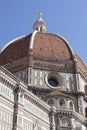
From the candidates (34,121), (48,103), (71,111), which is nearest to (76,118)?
(71,111)

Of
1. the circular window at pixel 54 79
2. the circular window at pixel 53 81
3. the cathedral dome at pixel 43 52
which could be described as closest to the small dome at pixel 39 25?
the cathedral dome at pixel 43 52

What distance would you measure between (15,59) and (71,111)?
18.1m

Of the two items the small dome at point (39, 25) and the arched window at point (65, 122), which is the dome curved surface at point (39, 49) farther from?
the arched window at point (65, 122)

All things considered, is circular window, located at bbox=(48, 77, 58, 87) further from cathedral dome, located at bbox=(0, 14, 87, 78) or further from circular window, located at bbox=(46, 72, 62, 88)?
cathedral dome, located at bbox=(0, 14, 87, 78)

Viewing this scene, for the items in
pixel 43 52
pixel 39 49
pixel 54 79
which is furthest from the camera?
pixel 39 49

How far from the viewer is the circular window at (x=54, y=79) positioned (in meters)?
51.6

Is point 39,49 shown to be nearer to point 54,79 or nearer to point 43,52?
point 43,52

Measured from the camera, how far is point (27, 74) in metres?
50.0

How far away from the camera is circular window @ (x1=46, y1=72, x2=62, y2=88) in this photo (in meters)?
51.6

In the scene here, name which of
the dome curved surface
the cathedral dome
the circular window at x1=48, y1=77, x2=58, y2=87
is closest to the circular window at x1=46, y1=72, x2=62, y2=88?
the circular window at x1=48, y1=77, x2=58, y2=87

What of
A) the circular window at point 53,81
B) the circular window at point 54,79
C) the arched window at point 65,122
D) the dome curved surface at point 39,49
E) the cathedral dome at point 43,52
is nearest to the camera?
the arched window at point 65,122

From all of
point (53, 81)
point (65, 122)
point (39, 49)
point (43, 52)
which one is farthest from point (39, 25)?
point (65, 122)

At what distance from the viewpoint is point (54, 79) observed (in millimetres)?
52438

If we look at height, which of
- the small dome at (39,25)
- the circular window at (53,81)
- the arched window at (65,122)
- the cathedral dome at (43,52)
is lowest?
the arched window at (65,122)
